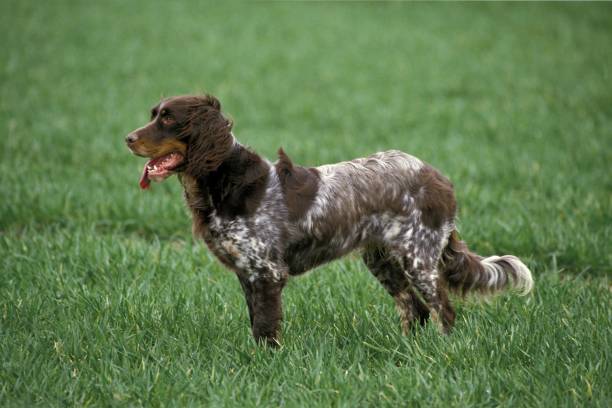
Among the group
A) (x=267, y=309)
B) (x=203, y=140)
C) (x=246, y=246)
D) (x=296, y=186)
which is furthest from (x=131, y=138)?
(x=267, y=309)

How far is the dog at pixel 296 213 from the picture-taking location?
397 centimetres

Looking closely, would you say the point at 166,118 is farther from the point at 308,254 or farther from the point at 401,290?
the point at 401,290

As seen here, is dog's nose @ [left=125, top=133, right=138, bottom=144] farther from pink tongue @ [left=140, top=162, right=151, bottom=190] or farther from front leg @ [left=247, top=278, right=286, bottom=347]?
front leg @ [left=247, top=278, right=286, bottom=347]

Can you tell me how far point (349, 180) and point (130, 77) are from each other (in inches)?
443

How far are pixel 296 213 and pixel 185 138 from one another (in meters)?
0.75

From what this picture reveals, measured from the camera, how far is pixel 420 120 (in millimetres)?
11859

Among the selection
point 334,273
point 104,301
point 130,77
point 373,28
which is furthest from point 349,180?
point 373,28

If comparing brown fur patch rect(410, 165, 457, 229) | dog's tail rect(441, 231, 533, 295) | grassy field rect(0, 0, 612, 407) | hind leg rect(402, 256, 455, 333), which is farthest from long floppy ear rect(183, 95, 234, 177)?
dog's tail rect(441, 231, 533, 295)

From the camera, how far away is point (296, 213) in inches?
163

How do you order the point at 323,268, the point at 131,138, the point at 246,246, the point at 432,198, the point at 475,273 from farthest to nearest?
1. the point at 323,268
2. the point at 475,273
3. the point at 432,198
4. the point at 246,246
5. the point at 131,138

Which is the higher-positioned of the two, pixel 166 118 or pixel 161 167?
pixel 166 118

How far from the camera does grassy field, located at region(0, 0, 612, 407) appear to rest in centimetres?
379

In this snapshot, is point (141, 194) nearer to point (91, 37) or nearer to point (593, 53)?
point (91, 37)

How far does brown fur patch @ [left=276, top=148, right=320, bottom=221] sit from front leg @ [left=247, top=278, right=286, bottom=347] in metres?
0.40
